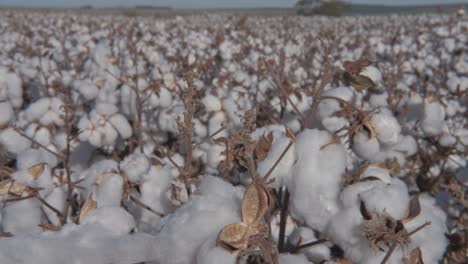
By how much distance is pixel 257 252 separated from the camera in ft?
2.90

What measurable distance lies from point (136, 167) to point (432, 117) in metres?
1.61

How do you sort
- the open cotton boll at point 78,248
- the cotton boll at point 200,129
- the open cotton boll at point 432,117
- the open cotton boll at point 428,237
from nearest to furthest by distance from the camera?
1. the open cotton boll at point 78,248
2. the open cotton boll at point 428,237
3. the open cotton boll at point 432,117
4. the cotton boll at point 200,129

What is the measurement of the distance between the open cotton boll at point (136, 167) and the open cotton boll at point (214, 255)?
0.64 m

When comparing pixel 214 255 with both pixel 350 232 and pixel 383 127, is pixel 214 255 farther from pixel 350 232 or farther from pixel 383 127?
pixel 383 127

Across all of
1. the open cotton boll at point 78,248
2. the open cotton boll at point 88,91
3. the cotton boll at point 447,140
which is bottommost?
the cotton boll at point 447,140

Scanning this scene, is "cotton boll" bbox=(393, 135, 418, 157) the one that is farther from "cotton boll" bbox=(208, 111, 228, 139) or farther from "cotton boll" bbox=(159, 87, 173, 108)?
"cotton boll" bbox=(159, 87, 173, 108)

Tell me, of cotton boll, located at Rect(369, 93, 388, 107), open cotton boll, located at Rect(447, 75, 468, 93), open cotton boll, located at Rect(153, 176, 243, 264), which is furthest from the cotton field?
open cotton boll, located at Rect(447, 75, 468, 93)

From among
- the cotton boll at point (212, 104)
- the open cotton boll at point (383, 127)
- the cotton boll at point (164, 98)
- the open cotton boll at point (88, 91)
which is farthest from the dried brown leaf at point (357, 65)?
the open cotton boll at point (88, 91)

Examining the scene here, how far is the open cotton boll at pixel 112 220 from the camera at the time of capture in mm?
1013

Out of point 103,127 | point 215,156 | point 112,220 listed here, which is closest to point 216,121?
point 103,127

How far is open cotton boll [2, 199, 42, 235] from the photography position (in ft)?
4.45

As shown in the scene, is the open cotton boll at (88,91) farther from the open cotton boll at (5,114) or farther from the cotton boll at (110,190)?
the cotton boll at (110,190)

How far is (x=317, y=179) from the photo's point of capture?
112 centimetres

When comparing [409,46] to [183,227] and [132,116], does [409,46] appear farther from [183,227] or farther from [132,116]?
[183,227]
